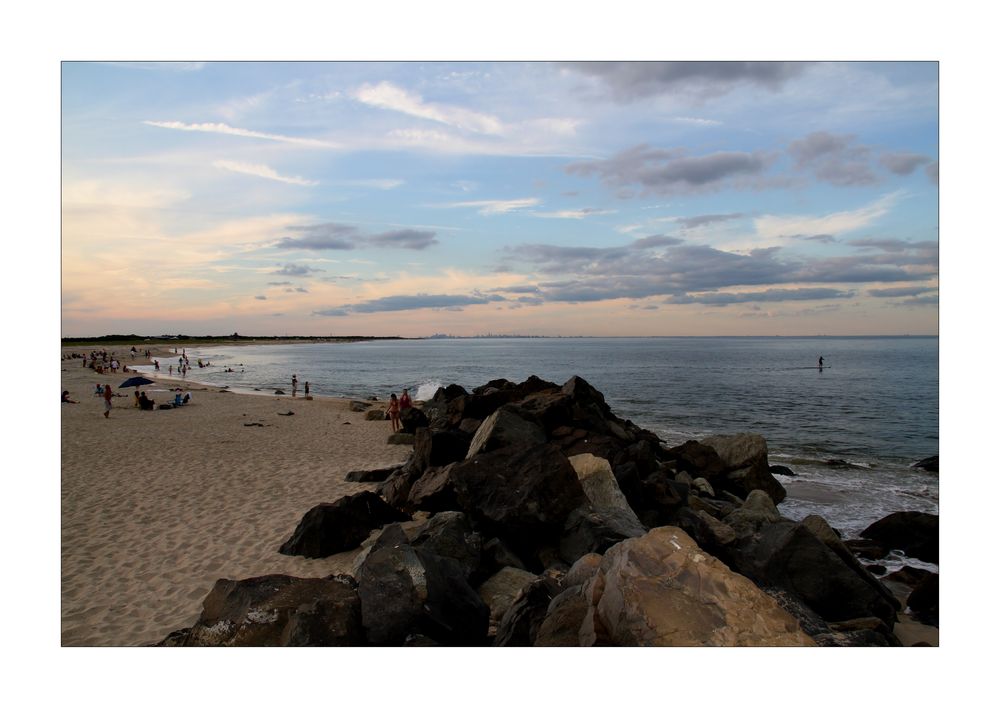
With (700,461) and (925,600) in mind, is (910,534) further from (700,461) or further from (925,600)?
(700,461)

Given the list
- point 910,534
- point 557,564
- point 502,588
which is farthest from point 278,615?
point 910,534

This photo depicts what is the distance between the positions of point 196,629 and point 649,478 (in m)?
8.66

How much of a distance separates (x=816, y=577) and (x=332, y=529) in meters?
7.77

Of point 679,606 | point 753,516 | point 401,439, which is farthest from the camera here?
point 401,439

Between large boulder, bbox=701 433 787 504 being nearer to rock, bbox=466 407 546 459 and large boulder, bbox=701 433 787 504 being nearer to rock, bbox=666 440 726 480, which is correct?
rock, bbox=666 440 726 480

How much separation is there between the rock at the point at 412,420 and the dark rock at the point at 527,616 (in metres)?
15.5

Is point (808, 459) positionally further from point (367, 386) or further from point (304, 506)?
point (367, 386)

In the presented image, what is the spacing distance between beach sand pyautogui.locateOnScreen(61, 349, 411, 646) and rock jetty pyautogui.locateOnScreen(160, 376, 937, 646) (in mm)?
1108

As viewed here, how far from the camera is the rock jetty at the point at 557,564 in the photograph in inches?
183

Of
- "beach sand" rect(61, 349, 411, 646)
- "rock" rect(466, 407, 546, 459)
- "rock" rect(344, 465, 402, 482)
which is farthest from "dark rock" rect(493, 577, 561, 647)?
"rock" rect(344, 465, 402, 482)

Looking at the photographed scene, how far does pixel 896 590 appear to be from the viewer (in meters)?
10.2

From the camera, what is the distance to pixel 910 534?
40.7 ft

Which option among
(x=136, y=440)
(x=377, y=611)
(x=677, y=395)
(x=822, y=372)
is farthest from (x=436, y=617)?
(x=822, y=372)

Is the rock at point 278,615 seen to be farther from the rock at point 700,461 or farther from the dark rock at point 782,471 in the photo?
the dark rock at point 782,471
